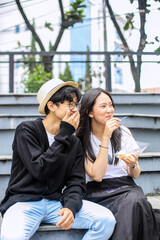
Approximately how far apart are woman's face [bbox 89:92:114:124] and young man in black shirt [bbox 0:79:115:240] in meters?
Answer: 0.22

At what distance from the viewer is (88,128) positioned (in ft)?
7.51

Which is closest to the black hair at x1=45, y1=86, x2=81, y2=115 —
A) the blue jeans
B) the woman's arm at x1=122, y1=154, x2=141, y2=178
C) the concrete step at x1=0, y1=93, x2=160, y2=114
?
the woman's arm at x1=122, y1=154, x2=141, y2=178

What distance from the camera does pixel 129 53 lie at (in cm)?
571

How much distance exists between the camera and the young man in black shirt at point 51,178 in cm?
175

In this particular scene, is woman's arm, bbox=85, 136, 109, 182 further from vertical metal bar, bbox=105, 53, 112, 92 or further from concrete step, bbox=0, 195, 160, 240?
vertical metal bar, bbox=105, 53, 112, 92

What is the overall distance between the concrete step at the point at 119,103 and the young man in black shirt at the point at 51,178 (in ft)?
8.50

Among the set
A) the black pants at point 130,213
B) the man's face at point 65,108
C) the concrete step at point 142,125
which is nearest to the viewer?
the black pants at point 130,213

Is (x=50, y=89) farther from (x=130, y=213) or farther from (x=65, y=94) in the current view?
(x=130, y=213)

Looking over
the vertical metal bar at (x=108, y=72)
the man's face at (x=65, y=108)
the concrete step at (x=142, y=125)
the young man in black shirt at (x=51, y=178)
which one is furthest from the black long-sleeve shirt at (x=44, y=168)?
the vertical metal bar at (x=108, y=72)

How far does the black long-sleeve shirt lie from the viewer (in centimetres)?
181

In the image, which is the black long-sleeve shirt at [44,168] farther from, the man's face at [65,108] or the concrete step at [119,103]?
the concrete step at [119,103]

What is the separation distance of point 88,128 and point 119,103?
2.46 m

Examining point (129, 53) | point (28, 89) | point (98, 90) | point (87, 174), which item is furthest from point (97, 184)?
point (28, 89)

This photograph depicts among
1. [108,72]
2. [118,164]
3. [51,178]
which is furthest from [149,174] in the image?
[108,72]
